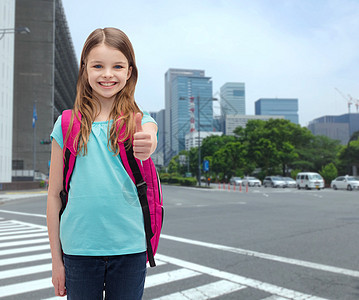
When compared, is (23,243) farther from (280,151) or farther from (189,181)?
(280,151)

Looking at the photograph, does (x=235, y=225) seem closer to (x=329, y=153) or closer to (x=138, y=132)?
(x=138, y=132)

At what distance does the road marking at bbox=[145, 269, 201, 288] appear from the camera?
4.87 meters

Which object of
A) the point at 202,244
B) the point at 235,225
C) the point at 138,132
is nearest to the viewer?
the point at 138,132

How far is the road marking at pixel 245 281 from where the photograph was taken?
4258mm

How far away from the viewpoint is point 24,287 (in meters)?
4.74

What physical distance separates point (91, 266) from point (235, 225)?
358 inches

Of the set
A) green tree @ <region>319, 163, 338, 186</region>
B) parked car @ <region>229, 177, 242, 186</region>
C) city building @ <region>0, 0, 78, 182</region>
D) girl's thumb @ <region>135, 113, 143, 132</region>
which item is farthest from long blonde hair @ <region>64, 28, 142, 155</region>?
city building @ <region>0, 0, 78, 182</region>

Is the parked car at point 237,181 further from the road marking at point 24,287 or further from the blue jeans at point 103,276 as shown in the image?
the blue jeans at point 103,276

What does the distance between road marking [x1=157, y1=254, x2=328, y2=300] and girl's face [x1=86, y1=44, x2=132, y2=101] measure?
11.8 ft

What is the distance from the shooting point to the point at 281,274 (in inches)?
203

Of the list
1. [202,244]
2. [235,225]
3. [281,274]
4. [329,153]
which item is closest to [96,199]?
[281,274]

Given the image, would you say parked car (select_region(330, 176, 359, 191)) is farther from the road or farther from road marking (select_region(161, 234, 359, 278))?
road marking (select_region(161, 234, 359, 278))

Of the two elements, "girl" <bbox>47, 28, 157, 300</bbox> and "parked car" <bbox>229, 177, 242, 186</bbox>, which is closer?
"girl" <bbox>47, 28, 157, 300</bbox>

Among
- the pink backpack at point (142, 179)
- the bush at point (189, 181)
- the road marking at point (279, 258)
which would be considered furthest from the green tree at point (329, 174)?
the pink backpack at point (142, 179)
